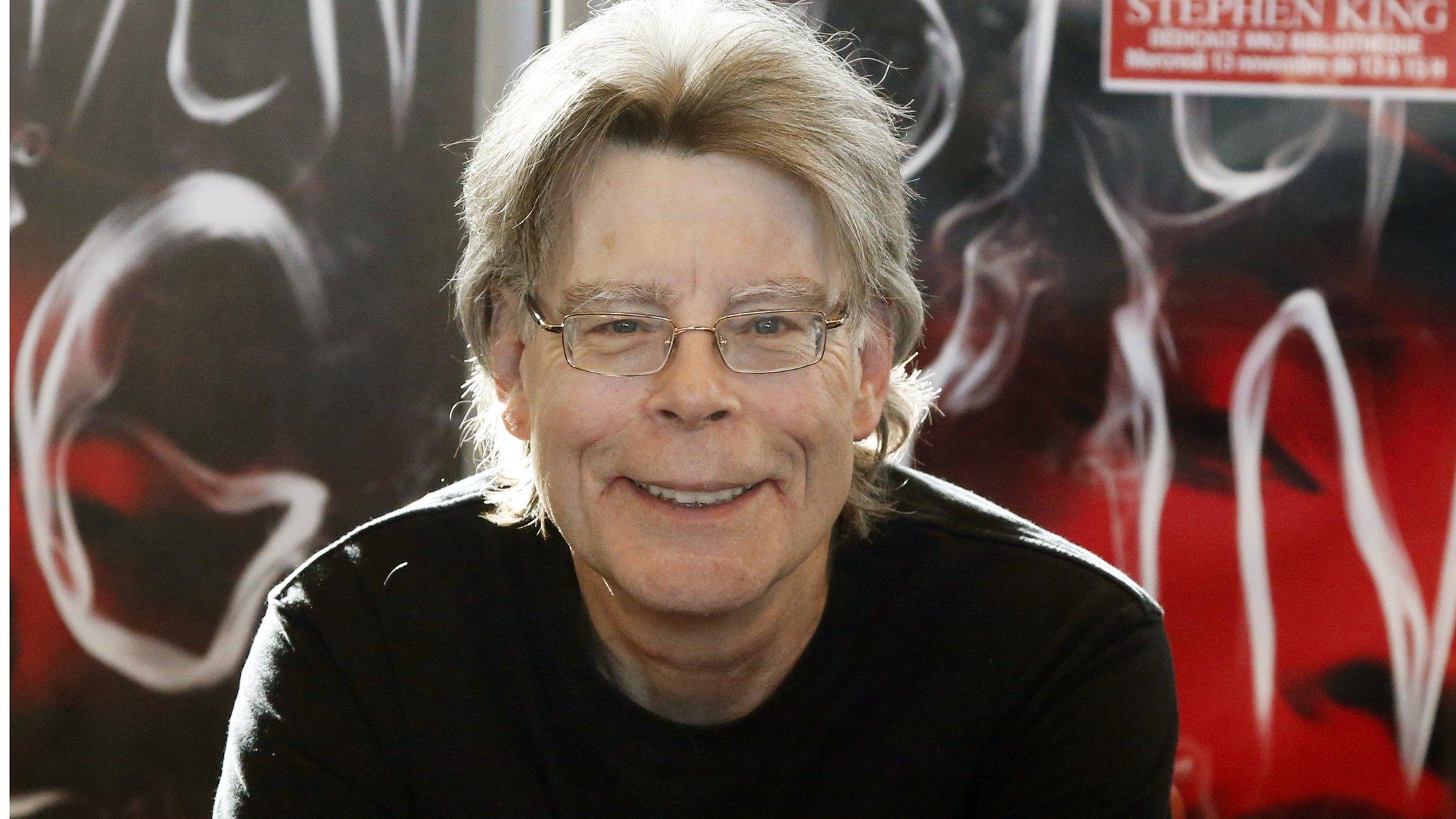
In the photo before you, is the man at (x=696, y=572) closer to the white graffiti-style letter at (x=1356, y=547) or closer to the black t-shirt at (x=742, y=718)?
the black t-shirt at (x=742, y=718)

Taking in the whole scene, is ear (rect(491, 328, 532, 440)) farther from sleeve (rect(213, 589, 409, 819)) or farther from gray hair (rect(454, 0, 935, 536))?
sleeve (rect(213, 589, 409, 819))

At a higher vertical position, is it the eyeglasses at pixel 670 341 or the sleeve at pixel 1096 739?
the eyeglasses at pixel 670 341

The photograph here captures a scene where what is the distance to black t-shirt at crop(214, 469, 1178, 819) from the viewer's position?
120 cm

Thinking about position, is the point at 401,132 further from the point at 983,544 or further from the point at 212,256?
the point at 983,544

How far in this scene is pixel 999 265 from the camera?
1.84 metres

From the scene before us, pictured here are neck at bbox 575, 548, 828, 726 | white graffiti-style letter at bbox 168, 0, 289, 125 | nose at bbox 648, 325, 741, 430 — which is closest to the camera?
nose at bbox 648, 325, 741, 430

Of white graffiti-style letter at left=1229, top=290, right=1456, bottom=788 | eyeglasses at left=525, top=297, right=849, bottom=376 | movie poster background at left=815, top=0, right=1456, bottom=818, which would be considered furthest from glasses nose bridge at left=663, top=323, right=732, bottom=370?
white graffiti-style letter at left=1229, top=290, right=1456, bottom=788

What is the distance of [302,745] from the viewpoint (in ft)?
3.95

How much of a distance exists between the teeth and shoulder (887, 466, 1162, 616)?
9.8 inches

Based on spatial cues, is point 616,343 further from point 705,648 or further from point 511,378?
point 705,648

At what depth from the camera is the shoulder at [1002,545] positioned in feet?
4.24

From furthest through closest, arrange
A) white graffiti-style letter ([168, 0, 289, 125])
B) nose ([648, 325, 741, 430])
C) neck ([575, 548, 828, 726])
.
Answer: white graffiti-style letter ([168, 0, 289, 125])
neck ([575, 548, 828, 726])
nose ([648, 325, 741, 430])

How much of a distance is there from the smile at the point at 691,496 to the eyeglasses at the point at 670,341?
10 centimetres

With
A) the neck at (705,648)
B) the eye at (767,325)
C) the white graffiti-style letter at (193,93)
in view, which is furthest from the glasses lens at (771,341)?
the white graffiti-style letter at (193,93)
